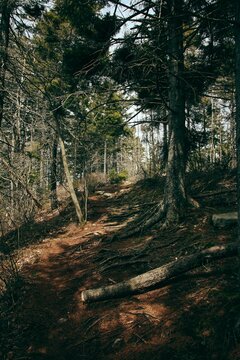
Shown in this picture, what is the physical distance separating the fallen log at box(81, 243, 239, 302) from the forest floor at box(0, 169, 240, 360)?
0.45 feet

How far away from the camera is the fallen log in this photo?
5269 millimetres

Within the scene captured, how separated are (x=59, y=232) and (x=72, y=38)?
24.6ft

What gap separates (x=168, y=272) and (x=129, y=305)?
0.90 metres

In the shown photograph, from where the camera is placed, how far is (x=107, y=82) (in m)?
9.55

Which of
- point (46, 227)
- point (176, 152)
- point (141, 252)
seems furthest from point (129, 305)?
point (46, 227)

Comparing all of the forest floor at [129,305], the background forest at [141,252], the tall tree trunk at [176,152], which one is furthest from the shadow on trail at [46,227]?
the tall tree trunk at [176,152]

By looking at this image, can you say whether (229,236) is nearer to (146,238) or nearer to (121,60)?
(146,238)

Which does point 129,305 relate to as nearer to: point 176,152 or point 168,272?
point 168,272

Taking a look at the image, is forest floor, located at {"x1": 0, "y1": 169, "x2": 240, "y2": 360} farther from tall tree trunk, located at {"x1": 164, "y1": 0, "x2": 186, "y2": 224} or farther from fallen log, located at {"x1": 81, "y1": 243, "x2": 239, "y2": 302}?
tall tree trunk, located at {"x1": 164, "y1": 0, "x2": 186, "y2": 224}

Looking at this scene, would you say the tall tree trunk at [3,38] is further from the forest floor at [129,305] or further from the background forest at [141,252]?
the forest floor at [129,305]

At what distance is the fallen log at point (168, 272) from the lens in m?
5.27

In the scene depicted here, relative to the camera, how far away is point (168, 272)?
5.36 m

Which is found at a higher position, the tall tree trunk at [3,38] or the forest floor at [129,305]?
the tall tree trunk at [3,38]

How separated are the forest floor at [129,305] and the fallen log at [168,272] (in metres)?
0.14
